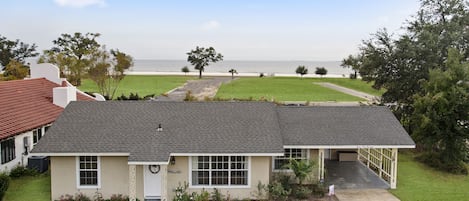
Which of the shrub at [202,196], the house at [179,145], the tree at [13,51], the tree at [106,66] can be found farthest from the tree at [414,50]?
the tree at [13,51]

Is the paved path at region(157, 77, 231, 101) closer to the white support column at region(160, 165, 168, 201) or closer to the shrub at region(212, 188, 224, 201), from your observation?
the shrub at region(212, 188, 224, 201)

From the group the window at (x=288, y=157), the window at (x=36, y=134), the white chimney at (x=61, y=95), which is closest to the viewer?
the window at (x=288, y=157)

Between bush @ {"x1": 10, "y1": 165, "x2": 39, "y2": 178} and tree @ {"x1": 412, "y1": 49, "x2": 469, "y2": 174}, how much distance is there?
59.9ft

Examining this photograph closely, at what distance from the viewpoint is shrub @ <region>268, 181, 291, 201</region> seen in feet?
51.9

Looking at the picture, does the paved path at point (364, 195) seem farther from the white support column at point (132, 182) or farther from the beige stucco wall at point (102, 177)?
the beige stucco wall at point (102, 177)

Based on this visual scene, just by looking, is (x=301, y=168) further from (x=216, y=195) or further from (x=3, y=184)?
(x=3, y=184)

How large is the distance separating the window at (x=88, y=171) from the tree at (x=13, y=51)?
61206mm

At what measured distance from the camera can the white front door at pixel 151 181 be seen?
15.8 m

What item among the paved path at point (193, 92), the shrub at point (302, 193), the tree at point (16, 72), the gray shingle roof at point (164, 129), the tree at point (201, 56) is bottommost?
the shrub at point (302, 193)

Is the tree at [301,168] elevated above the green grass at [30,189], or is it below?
above

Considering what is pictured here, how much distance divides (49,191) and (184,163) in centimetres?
560

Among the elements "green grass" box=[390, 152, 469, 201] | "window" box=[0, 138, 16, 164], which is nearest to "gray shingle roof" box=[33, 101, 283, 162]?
"window" box=[0, 138, 16, 164]

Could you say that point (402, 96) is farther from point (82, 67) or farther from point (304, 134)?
point (82, 67)

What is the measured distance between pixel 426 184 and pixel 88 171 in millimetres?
14206
